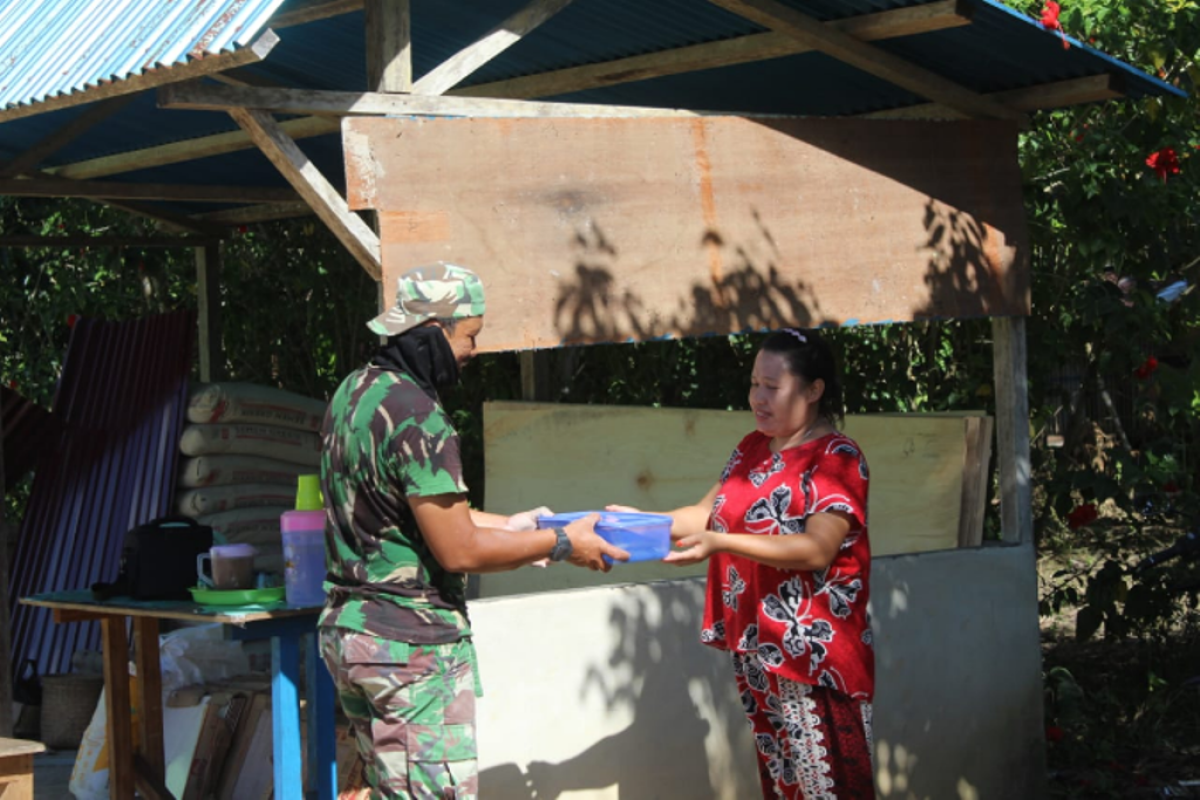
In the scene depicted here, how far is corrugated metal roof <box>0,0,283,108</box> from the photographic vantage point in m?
4.22

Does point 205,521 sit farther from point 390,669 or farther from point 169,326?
point 390,669

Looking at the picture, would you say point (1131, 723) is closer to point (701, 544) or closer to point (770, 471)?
point (770, 471)

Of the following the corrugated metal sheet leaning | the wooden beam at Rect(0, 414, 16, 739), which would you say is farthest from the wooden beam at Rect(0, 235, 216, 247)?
the wooden beam at Rect(0, 414, 16, 739)

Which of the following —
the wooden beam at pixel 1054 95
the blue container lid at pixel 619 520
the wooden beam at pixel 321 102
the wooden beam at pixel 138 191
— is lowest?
the blue container lid at pixel 619 520

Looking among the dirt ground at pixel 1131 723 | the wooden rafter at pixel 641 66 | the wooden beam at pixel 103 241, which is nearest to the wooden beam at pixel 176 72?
the wooden rafter at pixel 641 66

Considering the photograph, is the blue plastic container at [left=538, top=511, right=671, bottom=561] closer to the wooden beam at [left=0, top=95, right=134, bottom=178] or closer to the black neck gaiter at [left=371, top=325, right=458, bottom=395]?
the black neck gaiter at [left=371, top=325, right=458, bottom=395]

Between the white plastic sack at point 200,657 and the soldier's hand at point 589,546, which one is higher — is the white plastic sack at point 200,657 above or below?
below

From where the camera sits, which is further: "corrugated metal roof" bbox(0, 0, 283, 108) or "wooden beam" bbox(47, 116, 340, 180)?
"wooden beam" bbox(47, 116, 340, 180)

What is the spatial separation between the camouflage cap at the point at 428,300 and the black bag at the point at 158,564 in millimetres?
1925

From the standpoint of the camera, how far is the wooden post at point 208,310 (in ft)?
31.0

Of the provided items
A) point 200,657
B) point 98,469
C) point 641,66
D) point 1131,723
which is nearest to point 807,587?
point 641,66

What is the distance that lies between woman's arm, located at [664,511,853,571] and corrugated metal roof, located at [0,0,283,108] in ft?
5.93

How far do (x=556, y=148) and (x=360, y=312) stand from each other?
5.74 meters

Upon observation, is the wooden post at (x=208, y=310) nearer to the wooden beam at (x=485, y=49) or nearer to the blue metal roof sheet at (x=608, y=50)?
the blue metal roof sheet at (x=608, y=50)
